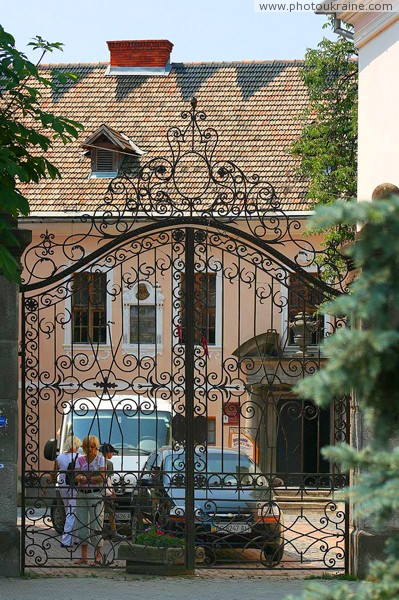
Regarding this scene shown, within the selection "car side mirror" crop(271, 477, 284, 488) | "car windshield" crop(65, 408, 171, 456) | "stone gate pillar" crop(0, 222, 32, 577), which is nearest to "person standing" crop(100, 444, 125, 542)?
"stone gate pillar" crop(0, 222, 32, 577)

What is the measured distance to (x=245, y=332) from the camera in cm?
2395

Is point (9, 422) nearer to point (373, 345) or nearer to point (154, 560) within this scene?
point (154, 560)

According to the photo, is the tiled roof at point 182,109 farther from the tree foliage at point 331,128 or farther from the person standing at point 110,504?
the person standing at point 110,504

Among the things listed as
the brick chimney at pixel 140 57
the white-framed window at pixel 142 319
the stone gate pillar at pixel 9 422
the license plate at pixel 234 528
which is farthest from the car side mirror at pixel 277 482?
the brick chimney at pixel 140 57

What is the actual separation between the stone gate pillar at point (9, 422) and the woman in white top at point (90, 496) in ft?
2.02

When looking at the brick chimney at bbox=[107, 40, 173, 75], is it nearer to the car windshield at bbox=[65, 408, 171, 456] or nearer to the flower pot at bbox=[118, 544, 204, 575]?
the car windshield at bbox=[65, 408, 171, 456]

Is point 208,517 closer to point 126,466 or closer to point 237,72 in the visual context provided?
point 126,466

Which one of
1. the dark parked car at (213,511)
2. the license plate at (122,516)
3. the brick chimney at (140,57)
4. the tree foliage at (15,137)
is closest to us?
the tree foliage at (15,137)

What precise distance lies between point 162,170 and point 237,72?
19429mm

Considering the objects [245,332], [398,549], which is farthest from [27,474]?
[245,332]

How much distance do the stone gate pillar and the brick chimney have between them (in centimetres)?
2000

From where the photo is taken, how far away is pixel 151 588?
10180 mm

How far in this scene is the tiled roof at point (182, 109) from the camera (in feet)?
85.8

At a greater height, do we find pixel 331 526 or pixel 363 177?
pixel 363 177
